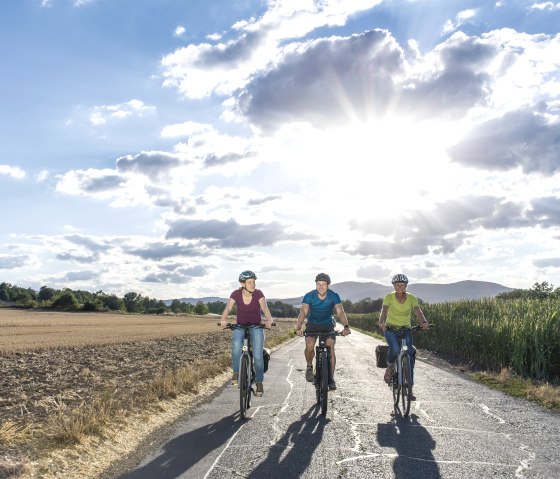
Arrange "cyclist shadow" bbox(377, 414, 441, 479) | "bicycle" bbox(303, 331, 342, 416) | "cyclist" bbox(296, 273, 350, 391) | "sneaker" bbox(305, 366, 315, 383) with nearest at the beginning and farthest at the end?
"cyclist shadow" bbox(377, 414, 441, 479)
"bicycle" bbox(303, 331, 342, 416)
"cyclist" bbox(296, 273, 350, 391)
"sneaker" bbox(305, 366, 315, 383)

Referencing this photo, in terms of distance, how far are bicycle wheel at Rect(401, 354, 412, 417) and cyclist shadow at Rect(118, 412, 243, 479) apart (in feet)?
9.72

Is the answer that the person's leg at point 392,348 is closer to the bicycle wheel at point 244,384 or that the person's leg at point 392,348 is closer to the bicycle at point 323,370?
the bicycle at point 323,370

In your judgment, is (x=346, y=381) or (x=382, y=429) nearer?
(x=382, y=429)

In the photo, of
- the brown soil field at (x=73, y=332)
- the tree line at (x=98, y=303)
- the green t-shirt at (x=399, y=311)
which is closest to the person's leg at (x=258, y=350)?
the green t-shirt at (x=399, y=311)

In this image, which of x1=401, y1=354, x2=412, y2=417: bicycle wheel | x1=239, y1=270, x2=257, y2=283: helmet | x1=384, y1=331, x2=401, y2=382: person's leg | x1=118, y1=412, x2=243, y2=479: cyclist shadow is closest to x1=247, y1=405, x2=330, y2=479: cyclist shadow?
x1=118, y1=412, x2=243, y2=479: cyclist shadow

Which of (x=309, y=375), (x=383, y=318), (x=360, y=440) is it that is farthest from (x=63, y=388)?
(x=360, y=440)

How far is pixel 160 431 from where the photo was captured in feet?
31.1

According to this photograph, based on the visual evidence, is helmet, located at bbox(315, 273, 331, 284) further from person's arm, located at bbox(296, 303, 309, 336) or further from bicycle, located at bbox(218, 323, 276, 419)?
bicycle, located at bbox(218, 323, 276, 419)

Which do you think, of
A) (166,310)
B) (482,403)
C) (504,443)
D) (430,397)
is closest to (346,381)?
(430,397)

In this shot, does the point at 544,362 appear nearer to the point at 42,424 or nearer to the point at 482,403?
the point at 482,403

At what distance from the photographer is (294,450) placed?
7773mm

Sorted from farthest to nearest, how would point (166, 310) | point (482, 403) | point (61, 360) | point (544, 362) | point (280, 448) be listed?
point (166, 310), point (61, 360), point (544, 362), point (482, 403), point (280, 448)

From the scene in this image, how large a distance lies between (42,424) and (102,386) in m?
6.29

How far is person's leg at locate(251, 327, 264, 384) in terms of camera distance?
10391mm
